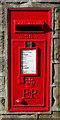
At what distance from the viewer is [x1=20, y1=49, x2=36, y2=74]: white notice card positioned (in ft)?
7.37

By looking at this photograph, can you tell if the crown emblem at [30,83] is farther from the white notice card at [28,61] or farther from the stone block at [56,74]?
the stone block at [56,74]

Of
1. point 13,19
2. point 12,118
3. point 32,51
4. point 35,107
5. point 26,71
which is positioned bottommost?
point 12,118

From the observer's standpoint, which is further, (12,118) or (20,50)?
(12,118)

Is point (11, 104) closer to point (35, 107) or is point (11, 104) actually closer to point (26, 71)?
point (35, 107)

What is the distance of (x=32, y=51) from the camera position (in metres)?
2.24

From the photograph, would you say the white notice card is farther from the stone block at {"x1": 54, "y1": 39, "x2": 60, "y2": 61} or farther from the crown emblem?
the stone block at {"x1": 54, "y1": 39, "x2": 60, "y2": 61}

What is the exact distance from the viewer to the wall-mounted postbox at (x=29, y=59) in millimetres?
2211

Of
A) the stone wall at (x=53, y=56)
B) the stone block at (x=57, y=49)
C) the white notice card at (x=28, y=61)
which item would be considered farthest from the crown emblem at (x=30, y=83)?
the stone block at (x=57, y=49)

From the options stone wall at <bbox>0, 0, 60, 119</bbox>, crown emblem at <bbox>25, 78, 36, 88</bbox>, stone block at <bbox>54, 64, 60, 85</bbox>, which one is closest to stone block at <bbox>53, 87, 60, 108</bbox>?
stone wall at <bbox>0, 0, 60, 119</bbox>

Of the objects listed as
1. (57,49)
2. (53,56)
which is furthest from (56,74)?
(57,49)

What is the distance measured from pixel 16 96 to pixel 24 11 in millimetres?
1422

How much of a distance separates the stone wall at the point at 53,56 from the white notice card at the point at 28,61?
284mm

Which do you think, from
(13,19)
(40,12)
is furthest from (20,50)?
(40,12)

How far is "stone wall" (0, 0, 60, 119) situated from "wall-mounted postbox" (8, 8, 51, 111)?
0.28 feet
